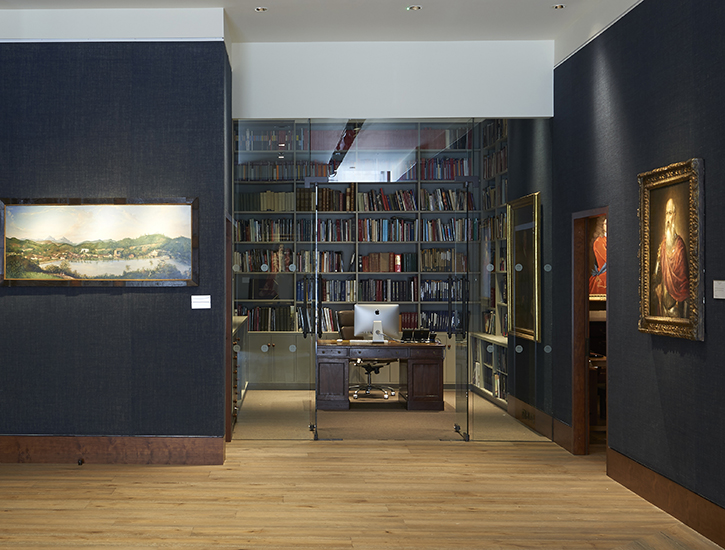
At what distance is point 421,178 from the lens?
6344mm

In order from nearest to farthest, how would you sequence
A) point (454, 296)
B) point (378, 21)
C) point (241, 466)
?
point (241, 466)
point (378, 21)
point (454, 296)

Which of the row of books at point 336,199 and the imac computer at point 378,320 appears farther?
the imac computer at point 378,320

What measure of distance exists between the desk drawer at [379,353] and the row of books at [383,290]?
87cm

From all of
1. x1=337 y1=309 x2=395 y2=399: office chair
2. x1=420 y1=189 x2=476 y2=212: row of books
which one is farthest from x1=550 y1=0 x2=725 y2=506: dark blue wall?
x1=337 y1=309 x2=395 y2=399: office chair

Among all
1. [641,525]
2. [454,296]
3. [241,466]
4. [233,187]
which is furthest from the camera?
[454,296]

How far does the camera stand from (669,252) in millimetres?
4078

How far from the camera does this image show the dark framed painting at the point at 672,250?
3.76 m

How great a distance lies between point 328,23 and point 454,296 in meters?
2.89

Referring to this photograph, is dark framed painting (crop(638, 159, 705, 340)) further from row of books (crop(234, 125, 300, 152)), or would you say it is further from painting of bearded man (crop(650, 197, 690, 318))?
row of books (crop(234, 125, 300, 152))

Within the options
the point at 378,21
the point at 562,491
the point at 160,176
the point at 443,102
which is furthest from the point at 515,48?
the point at 562,491

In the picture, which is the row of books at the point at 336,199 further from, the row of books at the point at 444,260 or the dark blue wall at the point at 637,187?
the dark blue wall at the point at 637,187

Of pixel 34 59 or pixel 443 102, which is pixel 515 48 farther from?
pixel 34 59

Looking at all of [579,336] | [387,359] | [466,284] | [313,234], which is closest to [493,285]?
[466,284]

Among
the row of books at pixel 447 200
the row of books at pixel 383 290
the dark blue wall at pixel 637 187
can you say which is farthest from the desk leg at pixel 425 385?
the row of books at pixel 447 200
